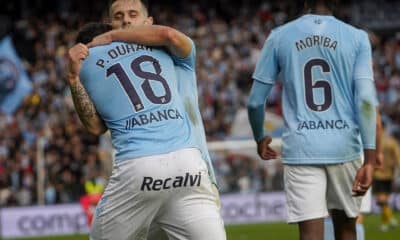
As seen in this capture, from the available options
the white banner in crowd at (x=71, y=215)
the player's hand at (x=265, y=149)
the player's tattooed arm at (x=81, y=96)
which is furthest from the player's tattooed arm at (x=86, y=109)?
the white banner in crowd at (x=71, y=215)

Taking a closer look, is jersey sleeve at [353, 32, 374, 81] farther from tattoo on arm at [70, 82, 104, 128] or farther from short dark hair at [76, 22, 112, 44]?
tattoo on arm at [70, 82, 104, 128]

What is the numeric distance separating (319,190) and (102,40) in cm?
202

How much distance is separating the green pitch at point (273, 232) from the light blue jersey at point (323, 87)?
9.50 m

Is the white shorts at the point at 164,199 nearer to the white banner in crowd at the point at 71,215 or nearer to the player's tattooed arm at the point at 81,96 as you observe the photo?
the player's tattooed arm at the point at 81,96

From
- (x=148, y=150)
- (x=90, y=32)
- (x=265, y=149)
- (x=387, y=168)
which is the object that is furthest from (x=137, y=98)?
(x=387, y=168)

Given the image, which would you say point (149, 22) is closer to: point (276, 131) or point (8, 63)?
point (276, 131)

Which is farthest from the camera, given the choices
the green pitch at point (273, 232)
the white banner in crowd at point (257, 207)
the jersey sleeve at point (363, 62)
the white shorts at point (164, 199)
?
the white banner in crowd at point (257, 207)

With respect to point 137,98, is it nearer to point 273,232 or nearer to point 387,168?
point 273,232

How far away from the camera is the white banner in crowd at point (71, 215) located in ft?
72.0

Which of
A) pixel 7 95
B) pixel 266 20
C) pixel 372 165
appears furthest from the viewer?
pixel 266 20

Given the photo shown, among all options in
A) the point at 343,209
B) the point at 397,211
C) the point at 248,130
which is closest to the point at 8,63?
the point at 248,130

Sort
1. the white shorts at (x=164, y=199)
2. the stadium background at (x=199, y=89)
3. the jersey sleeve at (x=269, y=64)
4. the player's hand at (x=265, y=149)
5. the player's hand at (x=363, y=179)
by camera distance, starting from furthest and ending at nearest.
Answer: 1. the stadium background at (x=199, y=89)
2. the player's hand at (x=265, y=149)
3. the jersey sleeve at (x=269, y=64)
4. the player's hand at (x=363, y=179)
5. the white shorts at (x=164, y=199)

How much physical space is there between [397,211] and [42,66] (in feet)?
32.3

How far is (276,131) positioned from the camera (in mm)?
22641
